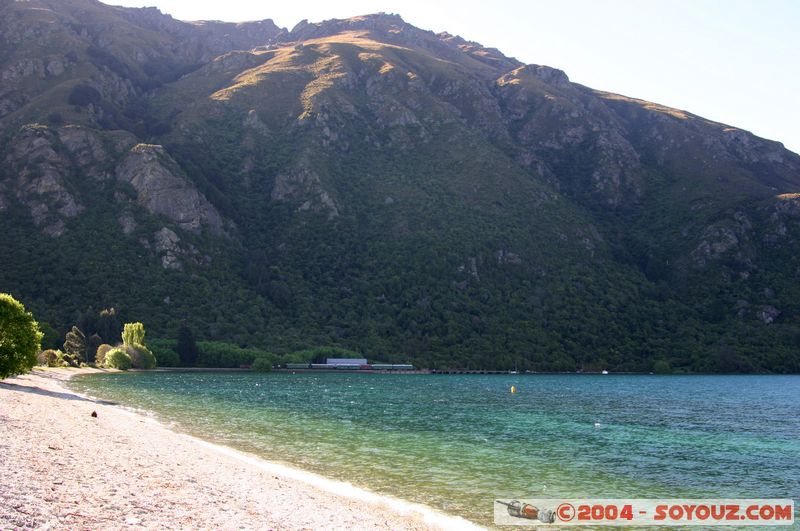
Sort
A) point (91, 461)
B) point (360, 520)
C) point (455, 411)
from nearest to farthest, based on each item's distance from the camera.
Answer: point (360, 520) < point (91, 461) < point (455, 411)

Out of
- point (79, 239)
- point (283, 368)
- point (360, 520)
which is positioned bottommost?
point (283, 368)

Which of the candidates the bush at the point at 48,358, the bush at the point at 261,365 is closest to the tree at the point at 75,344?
the bush at the point at 48,358

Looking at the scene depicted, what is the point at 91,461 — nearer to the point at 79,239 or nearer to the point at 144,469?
the point at 144,469

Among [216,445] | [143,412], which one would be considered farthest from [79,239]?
[216,445]

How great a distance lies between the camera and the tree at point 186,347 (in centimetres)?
17150

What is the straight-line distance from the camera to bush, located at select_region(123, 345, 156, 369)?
152m

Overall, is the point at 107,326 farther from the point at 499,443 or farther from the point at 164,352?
the point at 499,443

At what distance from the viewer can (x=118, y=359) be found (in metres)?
148

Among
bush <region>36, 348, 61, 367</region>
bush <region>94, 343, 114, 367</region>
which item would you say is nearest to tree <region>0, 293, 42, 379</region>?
bush <region>36, 348, 61, 367</region>

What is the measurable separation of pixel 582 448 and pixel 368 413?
29.2 meters

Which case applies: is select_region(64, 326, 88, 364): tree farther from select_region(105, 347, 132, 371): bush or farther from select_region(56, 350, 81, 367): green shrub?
select_region(105, 347, 132, 371): bush

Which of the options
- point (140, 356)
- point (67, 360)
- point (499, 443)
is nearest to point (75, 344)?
point (67, 360)

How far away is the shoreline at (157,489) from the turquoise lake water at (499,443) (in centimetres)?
307

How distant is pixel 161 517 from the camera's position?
1830 centimetres
